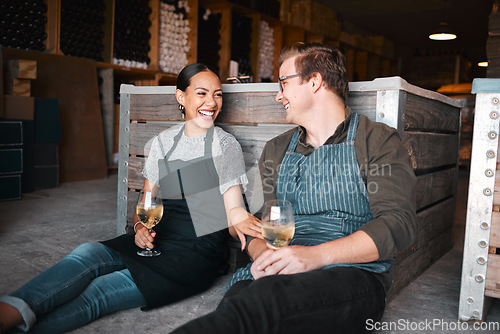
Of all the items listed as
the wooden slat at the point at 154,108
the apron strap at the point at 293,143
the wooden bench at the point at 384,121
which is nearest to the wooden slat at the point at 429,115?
the wooden bench at the point at 384,121

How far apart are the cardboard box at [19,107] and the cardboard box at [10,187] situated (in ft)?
2.45

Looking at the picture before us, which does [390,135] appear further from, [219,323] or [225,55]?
[225,55]

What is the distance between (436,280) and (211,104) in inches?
60.2

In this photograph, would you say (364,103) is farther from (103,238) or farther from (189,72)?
(103,238)

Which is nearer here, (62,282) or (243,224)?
(62,282)

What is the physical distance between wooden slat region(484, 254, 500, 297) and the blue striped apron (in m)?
0.51

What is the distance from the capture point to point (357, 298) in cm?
132

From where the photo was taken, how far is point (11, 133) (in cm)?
435

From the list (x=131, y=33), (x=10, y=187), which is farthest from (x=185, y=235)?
(x=131, y=33)

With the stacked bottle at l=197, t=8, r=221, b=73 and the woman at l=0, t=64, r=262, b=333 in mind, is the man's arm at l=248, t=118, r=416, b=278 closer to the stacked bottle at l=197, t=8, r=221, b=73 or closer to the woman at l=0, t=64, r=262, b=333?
the woman at l=0, t=64, r=262, b=333

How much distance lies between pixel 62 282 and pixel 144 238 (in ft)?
1.28

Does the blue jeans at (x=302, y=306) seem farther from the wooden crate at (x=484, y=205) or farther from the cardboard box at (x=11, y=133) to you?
the cardboard box at (x=11, y=133)

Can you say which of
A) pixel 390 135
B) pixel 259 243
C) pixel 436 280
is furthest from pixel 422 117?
pixel 259 243

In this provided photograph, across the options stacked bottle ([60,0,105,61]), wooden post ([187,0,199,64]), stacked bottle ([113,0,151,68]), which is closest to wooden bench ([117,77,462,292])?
stacked bottle ([60,0,105,61])
